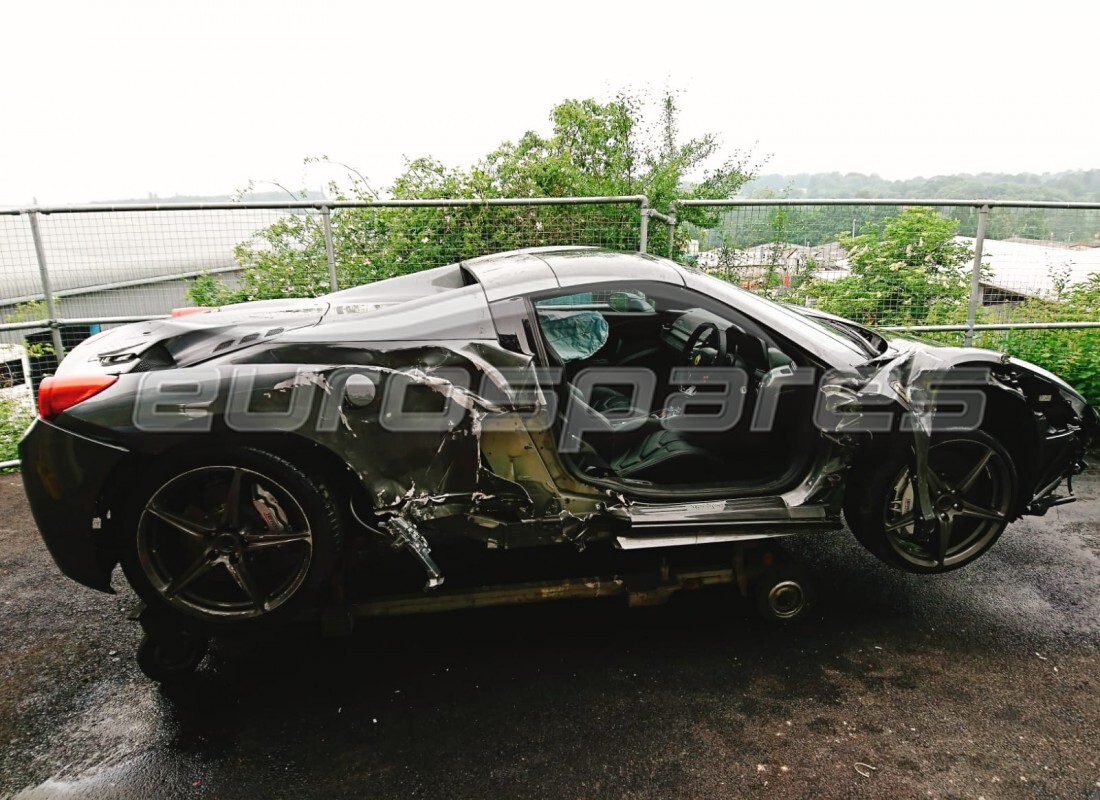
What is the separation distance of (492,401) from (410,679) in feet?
3.86

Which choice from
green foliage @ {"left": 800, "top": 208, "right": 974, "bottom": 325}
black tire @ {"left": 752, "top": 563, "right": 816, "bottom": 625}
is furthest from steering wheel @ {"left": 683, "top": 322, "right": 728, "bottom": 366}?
green foliage @ {"left": 800, "top": 208, "right": 974, "bottom": 325}

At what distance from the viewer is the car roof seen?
114 inches

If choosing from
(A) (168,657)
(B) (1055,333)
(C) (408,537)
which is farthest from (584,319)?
(B) (1055,333)

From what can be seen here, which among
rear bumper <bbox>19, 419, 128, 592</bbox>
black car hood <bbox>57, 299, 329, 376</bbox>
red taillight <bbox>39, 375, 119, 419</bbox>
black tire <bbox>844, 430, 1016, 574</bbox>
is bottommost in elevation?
black tire <bbox>844, 430, 1016, 574</bbox>

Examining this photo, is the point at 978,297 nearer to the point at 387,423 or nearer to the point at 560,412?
the point at 560,412

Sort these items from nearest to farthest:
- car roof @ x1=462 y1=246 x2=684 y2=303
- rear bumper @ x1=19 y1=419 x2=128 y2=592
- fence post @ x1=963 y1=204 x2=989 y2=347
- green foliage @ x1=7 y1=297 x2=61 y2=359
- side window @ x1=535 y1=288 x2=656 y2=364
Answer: rear bumper @ x1=19 y1=419 x2=128 y2=592 → car roof @ x1=462 y1=246 x2=684 y2=303 → side window @ x1=535 y1=288 x2=656 y2=364 → green foliage @ x1=7 y1=297 x2=61 y2=359 → fence post @ x1=963 y1=204 x2=989 y2=347

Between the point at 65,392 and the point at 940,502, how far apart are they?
3710 mm

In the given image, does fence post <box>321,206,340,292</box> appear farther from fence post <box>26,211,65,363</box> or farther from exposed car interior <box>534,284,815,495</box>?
exposed car interior <box>534,284,815,495</box>

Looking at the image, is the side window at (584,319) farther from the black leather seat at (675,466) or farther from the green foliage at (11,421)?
the green foliage at (11,421)

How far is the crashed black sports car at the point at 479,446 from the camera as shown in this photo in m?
2.54

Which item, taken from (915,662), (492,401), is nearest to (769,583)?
(915,662)

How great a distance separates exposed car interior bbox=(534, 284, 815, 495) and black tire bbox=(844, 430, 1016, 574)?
15.0 inches

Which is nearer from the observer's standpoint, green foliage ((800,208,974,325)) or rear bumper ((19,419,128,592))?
rear bumper ((19,419,128,592))

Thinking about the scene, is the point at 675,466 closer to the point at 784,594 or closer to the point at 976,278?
the point at 784,594
